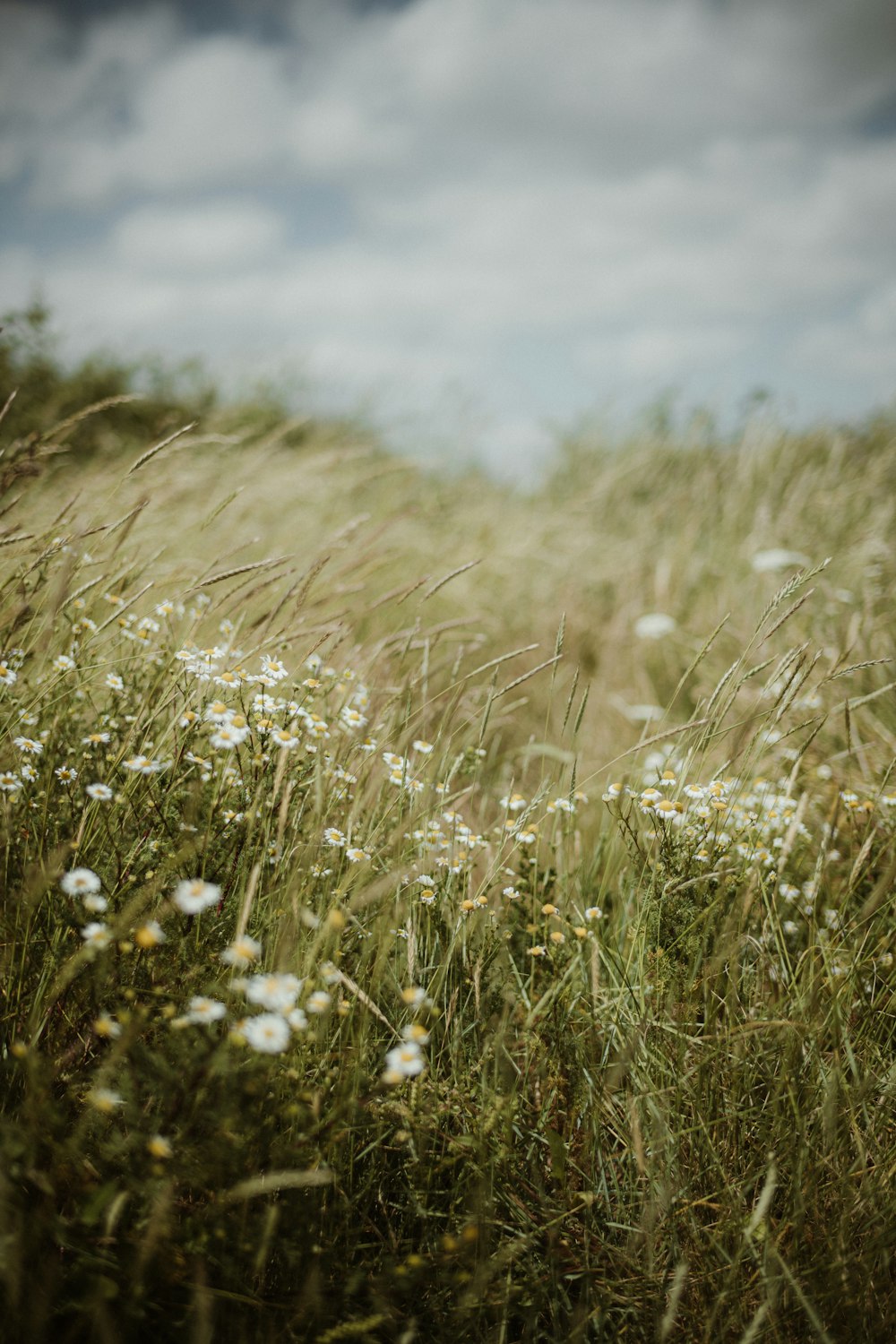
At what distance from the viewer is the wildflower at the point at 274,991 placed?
2.53 feet

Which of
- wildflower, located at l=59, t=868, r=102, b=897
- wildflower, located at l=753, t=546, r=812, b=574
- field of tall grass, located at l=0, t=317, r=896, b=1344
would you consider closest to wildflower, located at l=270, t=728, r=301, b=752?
field of tall grass, located at l=0, t=317, r=896, b=1344

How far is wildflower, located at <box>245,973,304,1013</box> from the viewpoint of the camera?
2.53ft

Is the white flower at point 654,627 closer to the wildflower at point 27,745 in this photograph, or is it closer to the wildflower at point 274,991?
the wildflower at point 27,745

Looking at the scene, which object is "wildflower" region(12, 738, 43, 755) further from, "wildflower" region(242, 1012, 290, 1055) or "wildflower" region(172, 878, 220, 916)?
"wildflower" region(242, 1012, 290, 1055)

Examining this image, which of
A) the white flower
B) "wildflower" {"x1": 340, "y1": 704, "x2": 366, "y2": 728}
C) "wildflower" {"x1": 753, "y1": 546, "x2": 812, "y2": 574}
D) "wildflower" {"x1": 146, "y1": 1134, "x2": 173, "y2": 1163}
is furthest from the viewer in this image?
"wildflower" {"x1": 753, "y1": 546, "x2": 812, "y2": 574}

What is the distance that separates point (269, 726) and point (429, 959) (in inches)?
21.4

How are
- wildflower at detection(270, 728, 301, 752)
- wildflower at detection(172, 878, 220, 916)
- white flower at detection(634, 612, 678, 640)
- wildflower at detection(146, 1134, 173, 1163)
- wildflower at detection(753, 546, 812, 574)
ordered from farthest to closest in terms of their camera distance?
wildflower at detection(753, 546, 812, 574), white flower at detection(634, 612, 678, 640), wildflower at detection(270, 728, 301, 752), wildflower at detection(172, 878, 220, 916), wildflower at detection(146, 1134, 173, 1163)

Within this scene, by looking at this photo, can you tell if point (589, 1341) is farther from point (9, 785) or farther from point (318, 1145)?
point (9, 785)

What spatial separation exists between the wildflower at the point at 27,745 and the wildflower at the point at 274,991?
0.72 meters

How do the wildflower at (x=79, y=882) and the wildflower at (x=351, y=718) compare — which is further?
the wildflower at (x=351, y=718)

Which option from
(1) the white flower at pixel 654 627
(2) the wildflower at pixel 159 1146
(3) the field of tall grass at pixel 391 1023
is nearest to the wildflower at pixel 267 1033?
(3) the field of tall grass at pixel 391 1023

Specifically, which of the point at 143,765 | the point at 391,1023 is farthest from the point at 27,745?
the point at 391,1023

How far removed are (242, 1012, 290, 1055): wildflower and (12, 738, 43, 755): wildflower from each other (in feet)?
2.48

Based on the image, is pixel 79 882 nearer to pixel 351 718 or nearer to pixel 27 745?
pixel 27 745
